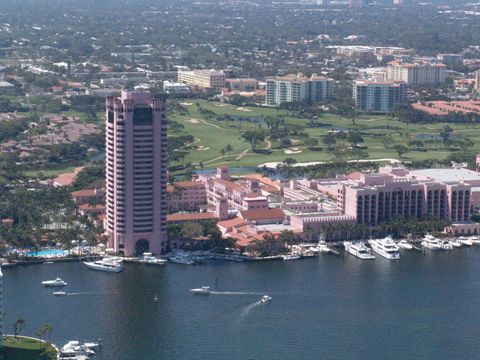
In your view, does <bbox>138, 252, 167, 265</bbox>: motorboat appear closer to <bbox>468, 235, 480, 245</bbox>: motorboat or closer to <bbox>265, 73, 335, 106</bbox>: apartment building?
<bbox>468, 235, 480, 245</bbox>: motorboat

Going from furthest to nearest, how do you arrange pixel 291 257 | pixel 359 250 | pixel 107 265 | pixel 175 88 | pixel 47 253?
pixel 175 88, pixel 359 250, pixel 291 257, pixel 47 253, pixel 107 265

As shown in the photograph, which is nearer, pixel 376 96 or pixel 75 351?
pixel 75 351

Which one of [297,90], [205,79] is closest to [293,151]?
[297,90]

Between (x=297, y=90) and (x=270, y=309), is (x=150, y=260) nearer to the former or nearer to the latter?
(x=270, y=309)

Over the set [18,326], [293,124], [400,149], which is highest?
[293,124]

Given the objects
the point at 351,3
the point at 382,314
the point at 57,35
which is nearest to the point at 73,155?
the point at 382,314

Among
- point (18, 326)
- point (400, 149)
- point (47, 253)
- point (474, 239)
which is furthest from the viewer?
point (400, 149)

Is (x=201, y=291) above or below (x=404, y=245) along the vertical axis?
below
